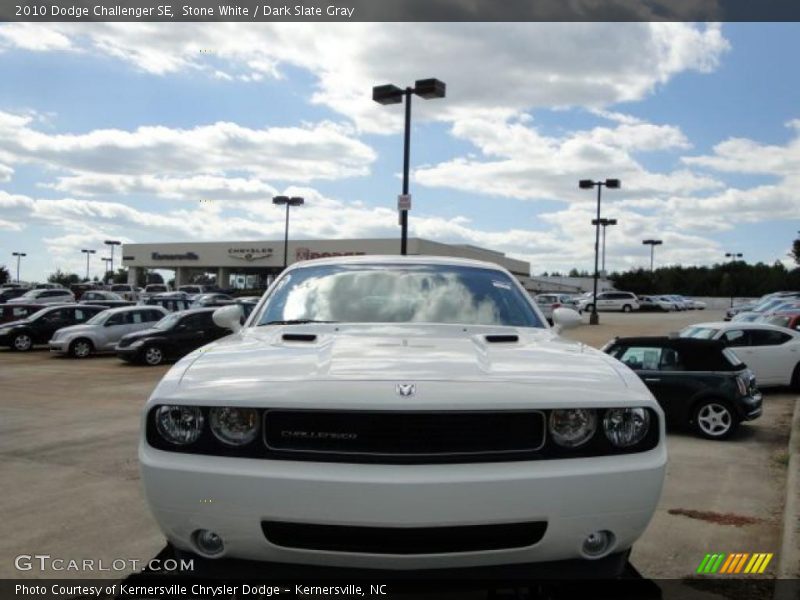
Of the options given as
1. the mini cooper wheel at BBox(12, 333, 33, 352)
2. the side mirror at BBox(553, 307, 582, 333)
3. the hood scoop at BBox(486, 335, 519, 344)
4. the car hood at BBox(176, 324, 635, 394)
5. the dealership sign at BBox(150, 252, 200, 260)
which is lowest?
the mini cooper wheel at BBox(12, 333, 33, 352)

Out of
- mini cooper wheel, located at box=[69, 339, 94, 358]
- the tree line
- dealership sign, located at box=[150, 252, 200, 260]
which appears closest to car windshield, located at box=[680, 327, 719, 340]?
mini cooper wheel, located at box=[69, 339, 94, 358]

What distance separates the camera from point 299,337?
11.4 feet

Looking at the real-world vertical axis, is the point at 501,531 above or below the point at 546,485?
below

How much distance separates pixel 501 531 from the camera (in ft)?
8.39

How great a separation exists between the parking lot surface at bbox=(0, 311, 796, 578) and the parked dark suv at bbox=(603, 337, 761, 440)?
1.00 feet

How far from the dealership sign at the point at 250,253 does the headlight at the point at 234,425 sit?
7297 centimetres

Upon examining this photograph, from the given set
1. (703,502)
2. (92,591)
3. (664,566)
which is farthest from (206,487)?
(703,502)

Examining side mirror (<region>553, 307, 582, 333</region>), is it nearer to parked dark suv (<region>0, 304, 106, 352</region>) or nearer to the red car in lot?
parked dark suv (<region>0, 304, 106, 352</region>)

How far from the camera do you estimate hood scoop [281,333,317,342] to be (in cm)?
346

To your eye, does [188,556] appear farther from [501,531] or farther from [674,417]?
[674,417]

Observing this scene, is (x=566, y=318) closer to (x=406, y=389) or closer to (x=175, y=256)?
(x=406, y=389)

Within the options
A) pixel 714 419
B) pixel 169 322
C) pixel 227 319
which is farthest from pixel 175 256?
pixel 227 319

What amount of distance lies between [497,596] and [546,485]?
2.17ft

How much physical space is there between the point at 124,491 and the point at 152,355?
585 inches
